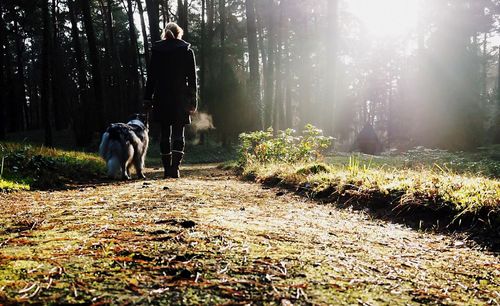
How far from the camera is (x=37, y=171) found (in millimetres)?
6293

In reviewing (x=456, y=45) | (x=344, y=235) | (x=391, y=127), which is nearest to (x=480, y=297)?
(x=344, y=235)

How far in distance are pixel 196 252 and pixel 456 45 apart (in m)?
32.0

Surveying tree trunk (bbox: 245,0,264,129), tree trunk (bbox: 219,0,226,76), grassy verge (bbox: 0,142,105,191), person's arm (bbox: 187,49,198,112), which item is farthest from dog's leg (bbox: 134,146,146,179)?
tree trunk (bbox: 219,0,226,76)

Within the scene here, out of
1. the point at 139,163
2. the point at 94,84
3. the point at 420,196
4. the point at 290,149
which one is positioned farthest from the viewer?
the point at 94,84

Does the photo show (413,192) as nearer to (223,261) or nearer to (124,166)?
(223,261)

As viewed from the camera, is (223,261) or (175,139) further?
(175,139)

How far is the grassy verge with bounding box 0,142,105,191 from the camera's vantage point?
5.35 metres

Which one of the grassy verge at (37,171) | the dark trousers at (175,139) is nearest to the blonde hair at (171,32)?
the dark trousers at (175,139)

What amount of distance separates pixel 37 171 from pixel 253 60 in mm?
15100

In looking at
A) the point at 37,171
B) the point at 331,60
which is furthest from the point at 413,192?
the point at 331,60

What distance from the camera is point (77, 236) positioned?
202 cm

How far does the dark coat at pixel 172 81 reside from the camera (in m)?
6.89

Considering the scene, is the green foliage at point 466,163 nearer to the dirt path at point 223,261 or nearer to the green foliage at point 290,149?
the green foliage at point 290,149

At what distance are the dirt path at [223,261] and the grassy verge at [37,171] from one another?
2.70m
